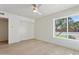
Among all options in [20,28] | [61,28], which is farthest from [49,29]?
[20,28]

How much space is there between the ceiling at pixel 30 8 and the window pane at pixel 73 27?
0.21 meters

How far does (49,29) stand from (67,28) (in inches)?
10.6

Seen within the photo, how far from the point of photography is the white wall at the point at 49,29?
1.37 metres

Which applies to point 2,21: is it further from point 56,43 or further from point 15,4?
point 56,43

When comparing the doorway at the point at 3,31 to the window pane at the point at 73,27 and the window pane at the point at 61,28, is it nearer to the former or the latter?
the window pane at the point at 61,28

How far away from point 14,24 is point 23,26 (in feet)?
0.48

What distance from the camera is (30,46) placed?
1.50m

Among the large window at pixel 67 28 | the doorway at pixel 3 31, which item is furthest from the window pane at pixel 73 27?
the doorway at pixel 3 31

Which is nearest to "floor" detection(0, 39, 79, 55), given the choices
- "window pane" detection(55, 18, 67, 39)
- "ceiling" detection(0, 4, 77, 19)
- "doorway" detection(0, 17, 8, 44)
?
"doorway" detection(0, 17, 8, 44)

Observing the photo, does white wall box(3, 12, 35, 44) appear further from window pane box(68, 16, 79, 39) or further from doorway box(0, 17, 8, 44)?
window pane box(68, 16, 79, 39)

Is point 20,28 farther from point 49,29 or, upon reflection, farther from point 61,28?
point 61,28

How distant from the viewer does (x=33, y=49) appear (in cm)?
145

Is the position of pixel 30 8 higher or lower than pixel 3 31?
higher
